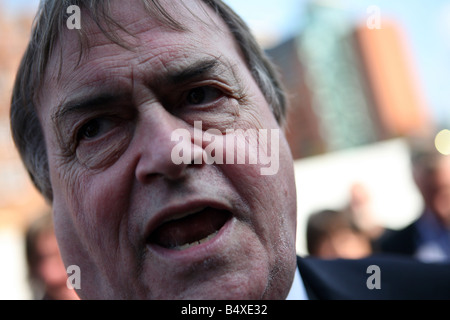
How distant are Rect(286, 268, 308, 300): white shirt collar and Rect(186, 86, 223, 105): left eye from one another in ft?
3.14

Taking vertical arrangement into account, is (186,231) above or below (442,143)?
above

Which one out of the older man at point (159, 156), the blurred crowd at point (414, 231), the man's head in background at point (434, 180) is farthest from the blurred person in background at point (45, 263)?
the man's head in background at point (434, 180)

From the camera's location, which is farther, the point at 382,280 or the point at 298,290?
the point at 382,280

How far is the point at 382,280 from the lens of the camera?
2.32 m

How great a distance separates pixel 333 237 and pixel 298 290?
278cm

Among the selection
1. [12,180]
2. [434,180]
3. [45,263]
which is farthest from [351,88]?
[45,263]

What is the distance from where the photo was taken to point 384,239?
5.03 m

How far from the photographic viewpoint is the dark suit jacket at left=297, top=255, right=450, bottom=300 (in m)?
2.18

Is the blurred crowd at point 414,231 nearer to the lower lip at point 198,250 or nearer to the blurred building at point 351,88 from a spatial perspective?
the lower lip at point 198,250

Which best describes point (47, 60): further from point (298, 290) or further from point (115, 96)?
point (298, 290)
